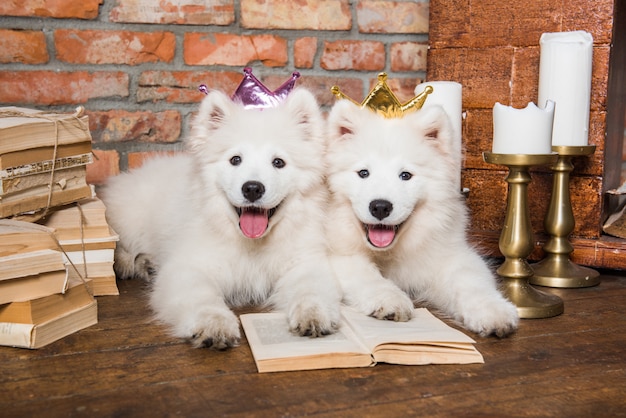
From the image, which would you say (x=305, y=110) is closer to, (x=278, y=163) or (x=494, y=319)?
(x=278, y=163)

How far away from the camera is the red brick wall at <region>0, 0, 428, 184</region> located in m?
2.65

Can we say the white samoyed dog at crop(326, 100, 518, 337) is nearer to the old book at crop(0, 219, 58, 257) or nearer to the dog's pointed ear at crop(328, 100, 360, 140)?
the dog's pointed ear at crop(328, 100, 360, 140)

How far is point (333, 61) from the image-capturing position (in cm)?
304

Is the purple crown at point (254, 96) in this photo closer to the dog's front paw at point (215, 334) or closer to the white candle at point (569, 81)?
the dog's front paw at point (215, 334)

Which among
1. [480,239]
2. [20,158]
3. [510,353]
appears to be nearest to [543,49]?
[480,239]

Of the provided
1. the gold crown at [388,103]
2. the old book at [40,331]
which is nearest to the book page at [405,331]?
the gold crown at [388,103]

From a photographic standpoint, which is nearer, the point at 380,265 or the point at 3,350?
the point at 3,350

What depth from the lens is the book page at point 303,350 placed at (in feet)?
5.00

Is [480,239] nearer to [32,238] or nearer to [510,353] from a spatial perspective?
[510,353]

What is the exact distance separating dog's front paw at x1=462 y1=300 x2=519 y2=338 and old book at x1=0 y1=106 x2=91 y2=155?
138cm

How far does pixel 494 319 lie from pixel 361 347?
1.34 ft

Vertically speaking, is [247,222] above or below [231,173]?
below

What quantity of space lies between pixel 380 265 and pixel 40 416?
1213 mm

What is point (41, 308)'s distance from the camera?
1698mm
